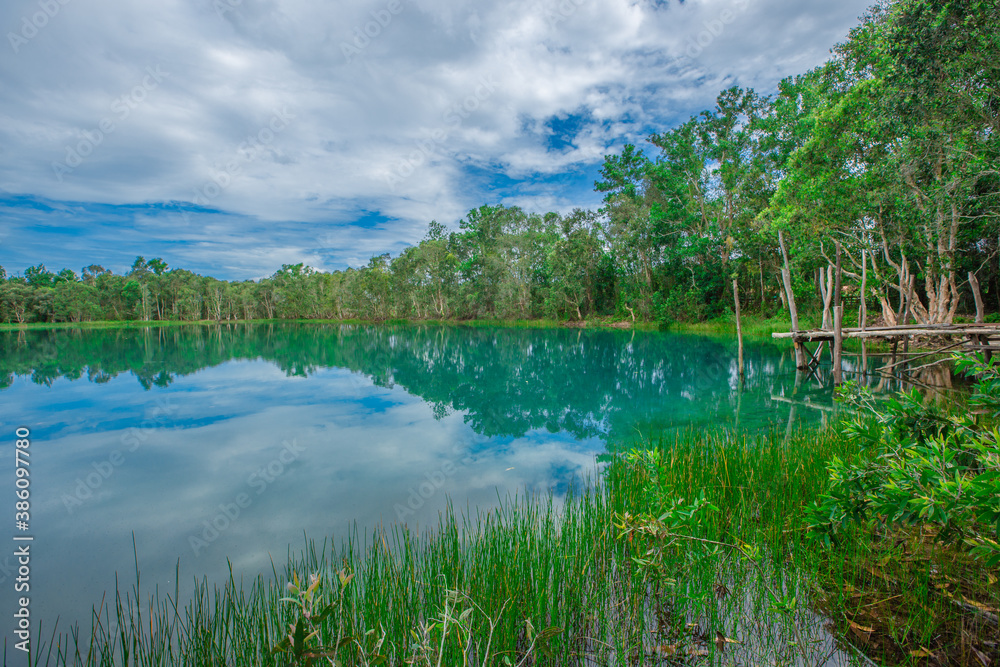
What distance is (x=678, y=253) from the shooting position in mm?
26266

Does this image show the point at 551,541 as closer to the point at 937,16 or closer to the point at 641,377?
the point at 937,16

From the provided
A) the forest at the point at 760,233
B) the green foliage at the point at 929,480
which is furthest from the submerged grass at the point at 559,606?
the forest at the point at 760,233

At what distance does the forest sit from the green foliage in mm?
7664

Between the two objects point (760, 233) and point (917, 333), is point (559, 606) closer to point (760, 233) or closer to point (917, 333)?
point (917, 333)

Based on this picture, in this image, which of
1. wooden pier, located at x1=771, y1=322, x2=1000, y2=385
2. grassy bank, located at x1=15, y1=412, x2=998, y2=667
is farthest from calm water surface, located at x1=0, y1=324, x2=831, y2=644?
grassy bank, located at x1=15, y1=412, x2=998, y2=667

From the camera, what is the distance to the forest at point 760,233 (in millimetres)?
7457

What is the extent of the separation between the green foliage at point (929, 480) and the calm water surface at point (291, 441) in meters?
3.16

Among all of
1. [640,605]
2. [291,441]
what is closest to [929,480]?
[640,605]

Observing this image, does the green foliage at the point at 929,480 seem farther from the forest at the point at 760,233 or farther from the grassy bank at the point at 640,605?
the forest at the point at 760,233

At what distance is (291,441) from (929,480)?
759 cm

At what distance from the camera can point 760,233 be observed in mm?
16344

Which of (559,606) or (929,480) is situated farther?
(559,606)

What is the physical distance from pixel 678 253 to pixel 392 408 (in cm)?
2191

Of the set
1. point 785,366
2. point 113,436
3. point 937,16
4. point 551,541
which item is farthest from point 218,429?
point 785,366
